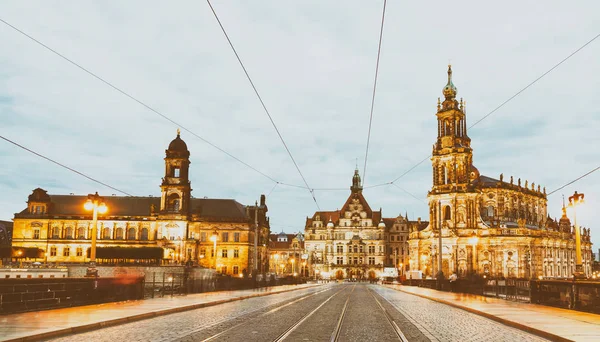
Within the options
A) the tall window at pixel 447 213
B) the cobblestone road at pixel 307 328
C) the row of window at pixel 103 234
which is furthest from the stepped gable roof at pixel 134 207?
the cobblestone road at pixel 307 328

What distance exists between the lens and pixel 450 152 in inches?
3962

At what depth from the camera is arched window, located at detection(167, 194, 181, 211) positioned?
9400 cm

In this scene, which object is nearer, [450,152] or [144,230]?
[144,230]

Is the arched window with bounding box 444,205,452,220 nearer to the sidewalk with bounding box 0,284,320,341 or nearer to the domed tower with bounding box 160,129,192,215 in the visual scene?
the domed tower with bounding box 160,129,192,215

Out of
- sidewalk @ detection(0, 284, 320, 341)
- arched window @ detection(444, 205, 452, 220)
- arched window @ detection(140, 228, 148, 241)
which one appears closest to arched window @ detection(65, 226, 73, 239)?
arched window @ detection(140, 228, 148, 241)

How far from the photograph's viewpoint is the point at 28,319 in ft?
54.7

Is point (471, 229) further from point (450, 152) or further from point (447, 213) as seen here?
point (450, 152)

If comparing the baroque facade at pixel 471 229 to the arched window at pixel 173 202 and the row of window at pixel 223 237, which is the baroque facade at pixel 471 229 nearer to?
the row of window at pixel 223 237

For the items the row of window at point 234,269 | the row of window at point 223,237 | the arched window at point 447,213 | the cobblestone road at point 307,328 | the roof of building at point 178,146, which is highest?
the roof of building at point 178,146

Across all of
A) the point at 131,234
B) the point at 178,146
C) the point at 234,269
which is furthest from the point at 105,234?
the point at 234,269

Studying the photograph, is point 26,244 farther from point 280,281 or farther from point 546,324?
point 546,324

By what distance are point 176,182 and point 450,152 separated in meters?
47.5

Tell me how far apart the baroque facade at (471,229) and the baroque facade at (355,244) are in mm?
26892

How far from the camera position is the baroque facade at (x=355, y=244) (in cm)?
13100
